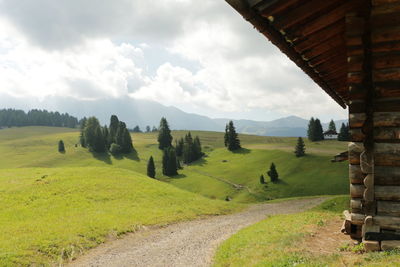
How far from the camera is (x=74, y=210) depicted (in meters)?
27.8

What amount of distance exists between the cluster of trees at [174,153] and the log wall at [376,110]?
9045cm

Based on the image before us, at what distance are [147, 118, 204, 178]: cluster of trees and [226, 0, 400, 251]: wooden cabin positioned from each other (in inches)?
3557

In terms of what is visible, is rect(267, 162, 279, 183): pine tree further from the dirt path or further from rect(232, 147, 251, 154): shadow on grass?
the dirt path

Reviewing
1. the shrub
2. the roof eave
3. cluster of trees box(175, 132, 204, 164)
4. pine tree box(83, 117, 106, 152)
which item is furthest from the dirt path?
pine tree box(83, 117, 106, 152)

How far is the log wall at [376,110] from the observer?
7.28 metres

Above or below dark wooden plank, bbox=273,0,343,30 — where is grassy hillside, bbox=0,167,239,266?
below

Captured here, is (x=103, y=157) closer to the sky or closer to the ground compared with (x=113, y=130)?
closer to the ground

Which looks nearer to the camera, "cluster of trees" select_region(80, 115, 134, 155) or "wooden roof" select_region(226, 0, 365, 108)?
"wooden roof" select_region(226, 0, 365, 108)

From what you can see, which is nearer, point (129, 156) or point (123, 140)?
point (129, 156)

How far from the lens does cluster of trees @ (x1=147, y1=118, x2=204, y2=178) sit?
99800 mm

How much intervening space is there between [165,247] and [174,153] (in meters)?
84.1

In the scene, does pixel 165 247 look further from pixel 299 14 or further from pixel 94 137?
pixel 94 137

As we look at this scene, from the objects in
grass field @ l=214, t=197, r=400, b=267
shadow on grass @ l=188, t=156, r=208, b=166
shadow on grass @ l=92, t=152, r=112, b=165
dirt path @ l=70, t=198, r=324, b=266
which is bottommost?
shadow on grass @ l=188, t=156, r=208, b=166

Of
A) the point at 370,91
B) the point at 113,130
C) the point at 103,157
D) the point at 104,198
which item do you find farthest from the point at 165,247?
the point at 113,130
